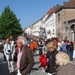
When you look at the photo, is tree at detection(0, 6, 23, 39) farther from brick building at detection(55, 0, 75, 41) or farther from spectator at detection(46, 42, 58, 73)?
spectator at detection(46, 42, 58, 73)

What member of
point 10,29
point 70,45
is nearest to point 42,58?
point 70,45

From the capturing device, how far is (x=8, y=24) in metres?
71.9

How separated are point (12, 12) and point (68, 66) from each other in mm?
70625

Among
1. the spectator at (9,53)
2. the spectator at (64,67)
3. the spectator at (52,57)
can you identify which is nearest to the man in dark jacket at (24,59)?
the spectator at (52,57)

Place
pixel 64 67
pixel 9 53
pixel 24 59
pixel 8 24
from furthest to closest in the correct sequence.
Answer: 1. pixel 8 24
2. pixel 9 53
3. pixel 24 59
4. pixel 64 67

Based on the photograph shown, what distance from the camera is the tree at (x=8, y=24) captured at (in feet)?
237

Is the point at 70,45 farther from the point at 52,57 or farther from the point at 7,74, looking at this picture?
the point at 52,57

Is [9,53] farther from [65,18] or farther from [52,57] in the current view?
[65,18]

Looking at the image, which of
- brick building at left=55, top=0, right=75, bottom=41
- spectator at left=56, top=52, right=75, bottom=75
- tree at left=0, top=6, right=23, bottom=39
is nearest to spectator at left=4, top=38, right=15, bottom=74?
spectator at left=56, top=52, right=75, bottom=75

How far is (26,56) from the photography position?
6.54m

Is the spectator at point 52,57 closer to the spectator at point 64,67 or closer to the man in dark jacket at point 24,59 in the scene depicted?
the man in dark jacket at point 24,59

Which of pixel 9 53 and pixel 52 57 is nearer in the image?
pixel 52 57

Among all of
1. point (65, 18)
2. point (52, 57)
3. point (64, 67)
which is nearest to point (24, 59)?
point (52, 57)

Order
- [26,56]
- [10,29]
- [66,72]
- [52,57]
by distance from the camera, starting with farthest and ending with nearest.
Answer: [10,29], [52,57], [26,56], [66,72]
